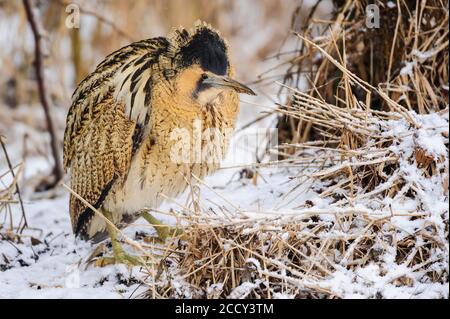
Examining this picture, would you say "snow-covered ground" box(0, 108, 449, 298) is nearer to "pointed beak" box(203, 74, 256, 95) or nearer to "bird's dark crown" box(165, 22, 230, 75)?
"pointed beak" box(203, 74, 256, 95)

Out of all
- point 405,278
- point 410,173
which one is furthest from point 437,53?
point 405,278

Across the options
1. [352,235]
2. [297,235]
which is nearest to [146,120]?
[297,235]

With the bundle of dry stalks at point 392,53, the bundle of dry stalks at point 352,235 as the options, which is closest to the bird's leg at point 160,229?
the bundle of dry stalks at point 352,235

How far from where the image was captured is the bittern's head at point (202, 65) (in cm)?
314

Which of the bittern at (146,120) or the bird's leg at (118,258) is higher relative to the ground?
the bittern at (146,120)

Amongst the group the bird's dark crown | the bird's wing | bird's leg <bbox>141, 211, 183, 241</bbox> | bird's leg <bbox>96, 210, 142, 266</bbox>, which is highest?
the bird's dark crown

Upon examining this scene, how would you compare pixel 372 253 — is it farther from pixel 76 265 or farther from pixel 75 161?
pixel 75 161

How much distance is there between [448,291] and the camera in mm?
2391

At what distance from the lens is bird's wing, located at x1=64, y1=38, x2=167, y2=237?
325 centimetres

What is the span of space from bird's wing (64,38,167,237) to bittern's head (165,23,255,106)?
138 millimetres

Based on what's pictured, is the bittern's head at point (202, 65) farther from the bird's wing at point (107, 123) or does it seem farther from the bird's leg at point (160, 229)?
the bird's leg at point (160, 229)

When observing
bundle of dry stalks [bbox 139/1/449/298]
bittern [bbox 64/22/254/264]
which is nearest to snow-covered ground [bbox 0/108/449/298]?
bundle of dry stalks [bbox 139/1/449/298]

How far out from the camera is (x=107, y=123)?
327 centimetres

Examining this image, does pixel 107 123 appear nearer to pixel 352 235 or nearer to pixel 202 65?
pixel 202 65
